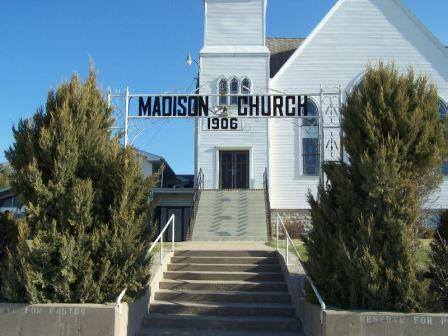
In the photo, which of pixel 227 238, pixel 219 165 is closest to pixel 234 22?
pixel 219 165

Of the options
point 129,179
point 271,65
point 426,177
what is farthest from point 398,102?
point 271,65

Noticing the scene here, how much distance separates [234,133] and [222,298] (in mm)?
15788

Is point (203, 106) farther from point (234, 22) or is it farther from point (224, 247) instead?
point (234, 22)

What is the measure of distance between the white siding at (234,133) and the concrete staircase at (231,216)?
64.3 inches

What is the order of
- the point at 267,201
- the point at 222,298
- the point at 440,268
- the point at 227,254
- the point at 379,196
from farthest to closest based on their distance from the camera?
the point at 267,201
the point at 227,254
the point at 222,298
the point at 440,268
the point at 379,196

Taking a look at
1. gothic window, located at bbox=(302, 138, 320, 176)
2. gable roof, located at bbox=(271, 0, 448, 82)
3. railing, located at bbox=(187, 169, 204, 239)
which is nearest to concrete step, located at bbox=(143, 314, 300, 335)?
railing, located at bbox=(187, 169, 204, 239)

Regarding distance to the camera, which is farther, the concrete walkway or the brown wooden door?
the brown wooden door

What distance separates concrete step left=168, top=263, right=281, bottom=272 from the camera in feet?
39.2

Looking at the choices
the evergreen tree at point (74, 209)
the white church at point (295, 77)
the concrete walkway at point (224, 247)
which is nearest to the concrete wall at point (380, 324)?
the evergreen tree at point (74, 209)

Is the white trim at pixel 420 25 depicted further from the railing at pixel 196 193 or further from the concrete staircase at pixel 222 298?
the concrete staircase at pixel 222 298

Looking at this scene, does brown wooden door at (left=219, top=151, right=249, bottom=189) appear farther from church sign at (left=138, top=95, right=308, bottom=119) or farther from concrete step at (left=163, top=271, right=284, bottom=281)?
concrete step at (left=163, top=271, right=284, bottom=281)

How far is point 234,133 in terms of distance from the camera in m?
25.8

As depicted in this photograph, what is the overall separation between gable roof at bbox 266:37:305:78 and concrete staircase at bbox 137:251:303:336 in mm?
17185

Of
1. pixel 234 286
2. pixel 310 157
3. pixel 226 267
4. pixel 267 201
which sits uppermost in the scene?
pixel 310 157
